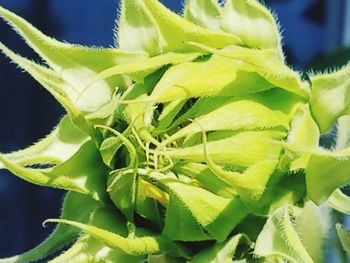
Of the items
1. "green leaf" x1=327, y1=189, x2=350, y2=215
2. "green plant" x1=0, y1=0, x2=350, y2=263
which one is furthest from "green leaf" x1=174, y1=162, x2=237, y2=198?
"green leaf" x1=327, y1=189, x2=350, y2=215

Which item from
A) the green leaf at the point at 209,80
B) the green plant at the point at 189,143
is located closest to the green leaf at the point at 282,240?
the green plant at the point at 189,143

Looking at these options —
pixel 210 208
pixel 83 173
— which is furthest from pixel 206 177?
pixel 83 173

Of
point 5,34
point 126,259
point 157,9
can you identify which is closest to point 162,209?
point 126,259

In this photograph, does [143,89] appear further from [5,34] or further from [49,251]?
[5,34]

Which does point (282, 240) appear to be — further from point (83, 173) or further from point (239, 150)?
point (83, 173)

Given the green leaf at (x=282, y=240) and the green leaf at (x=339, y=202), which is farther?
the green leaf at (x=339, y=202)

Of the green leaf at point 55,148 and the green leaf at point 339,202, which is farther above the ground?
the green leaf at point 55,148

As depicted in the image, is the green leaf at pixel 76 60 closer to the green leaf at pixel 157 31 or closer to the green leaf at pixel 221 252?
the green leaf at pixel 157 31
